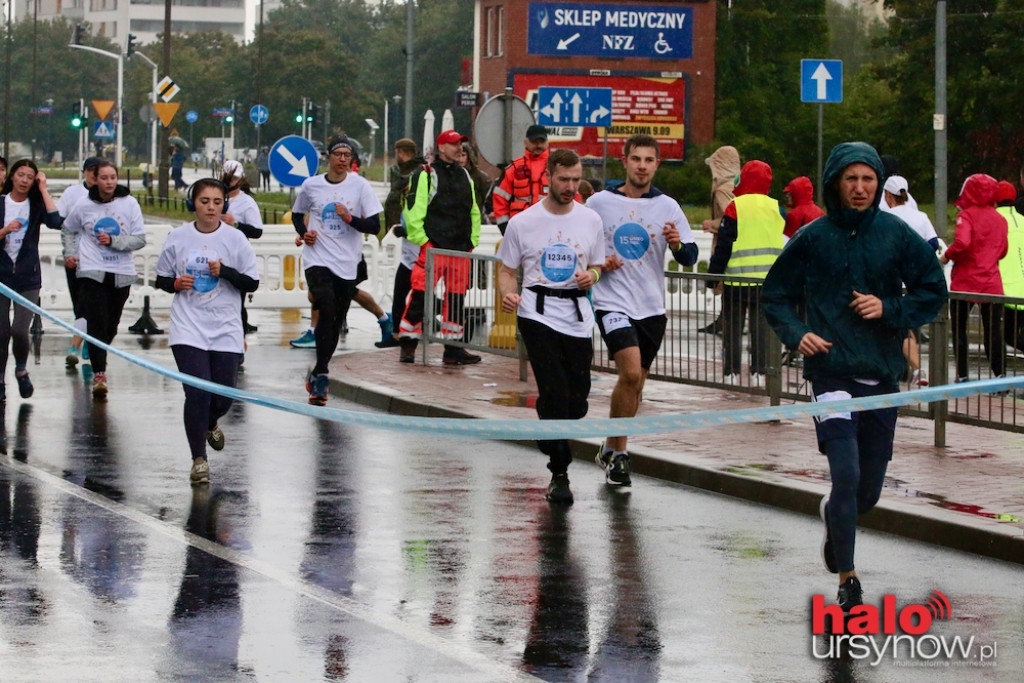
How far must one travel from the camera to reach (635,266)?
1047 centimetres

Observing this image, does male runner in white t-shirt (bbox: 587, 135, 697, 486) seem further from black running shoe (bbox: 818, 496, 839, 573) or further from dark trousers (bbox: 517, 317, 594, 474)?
black running shoe (bbox: 818, 496, 839, 573)

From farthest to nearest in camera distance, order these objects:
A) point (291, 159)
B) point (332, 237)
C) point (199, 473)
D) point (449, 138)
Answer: point (291, 159) < point (449, 138) < point (332, 237) < point (199, 473)

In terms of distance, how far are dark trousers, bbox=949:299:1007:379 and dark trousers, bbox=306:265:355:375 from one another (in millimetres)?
4490

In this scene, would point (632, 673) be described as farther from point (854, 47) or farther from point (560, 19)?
point (854, 47)

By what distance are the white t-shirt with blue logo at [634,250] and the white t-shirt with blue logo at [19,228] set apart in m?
5.16

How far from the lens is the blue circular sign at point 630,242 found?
34.2ft

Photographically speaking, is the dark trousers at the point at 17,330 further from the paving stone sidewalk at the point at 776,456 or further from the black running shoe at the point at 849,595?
the black running shoe at the point at 849,595

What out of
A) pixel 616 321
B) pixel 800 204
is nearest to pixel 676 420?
pixel 616 321

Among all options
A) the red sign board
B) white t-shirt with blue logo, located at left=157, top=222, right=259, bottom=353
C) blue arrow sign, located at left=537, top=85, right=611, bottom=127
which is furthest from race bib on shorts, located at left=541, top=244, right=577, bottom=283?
the red sign board

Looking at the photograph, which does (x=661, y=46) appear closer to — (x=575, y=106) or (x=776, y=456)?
(x=575, y=106)

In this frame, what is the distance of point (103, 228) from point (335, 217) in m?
1.73

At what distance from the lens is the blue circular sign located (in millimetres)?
10430

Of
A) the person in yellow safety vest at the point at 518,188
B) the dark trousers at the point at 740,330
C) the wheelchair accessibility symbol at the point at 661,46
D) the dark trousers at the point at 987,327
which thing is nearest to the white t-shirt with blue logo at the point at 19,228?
the person in yellow safety vest at the point at 518,188

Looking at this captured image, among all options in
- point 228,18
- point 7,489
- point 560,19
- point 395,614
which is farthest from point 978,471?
point 228,18
